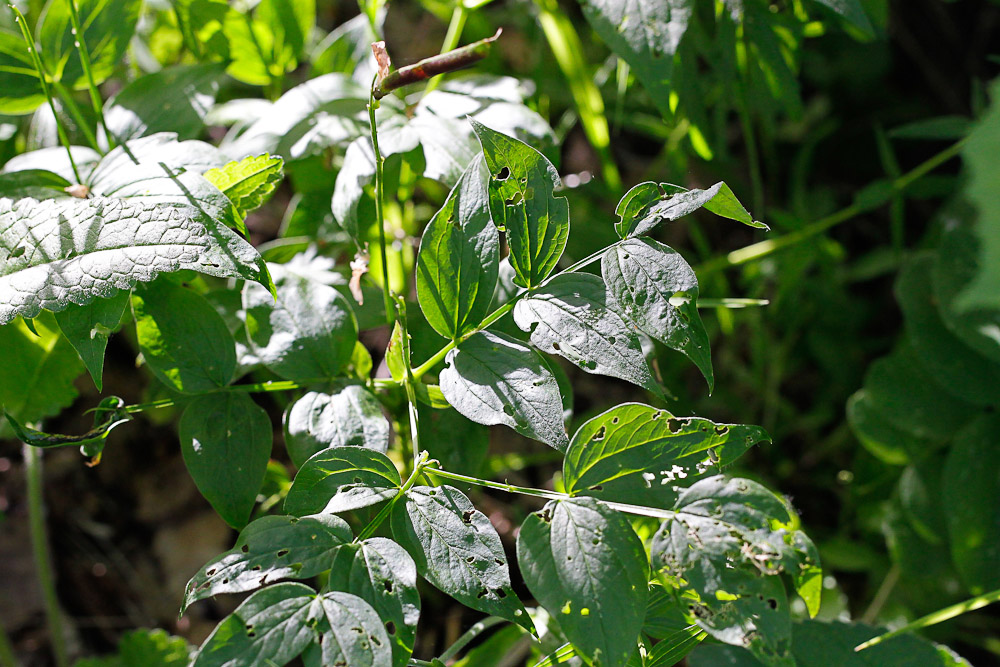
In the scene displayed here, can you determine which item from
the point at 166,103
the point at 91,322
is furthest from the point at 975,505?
the point at 166,103

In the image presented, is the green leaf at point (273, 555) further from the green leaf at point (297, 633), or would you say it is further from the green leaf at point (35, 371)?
the green leaf at point (35, 371)

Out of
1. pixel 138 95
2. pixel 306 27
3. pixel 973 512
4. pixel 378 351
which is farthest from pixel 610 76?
pixel 973 512

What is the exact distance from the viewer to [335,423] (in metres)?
0.77

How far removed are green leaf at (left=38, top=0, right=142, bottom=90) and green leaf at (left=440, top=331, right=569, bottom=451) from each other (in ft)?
2.25

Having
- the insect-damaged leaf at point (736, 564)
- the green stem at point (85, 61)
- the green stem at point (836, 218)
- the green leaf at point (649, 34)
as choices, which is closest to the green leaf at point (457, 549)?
the insect-damaged leaf at point (736, 564)

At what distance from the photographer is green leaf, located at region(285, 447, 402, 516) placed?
67 cm

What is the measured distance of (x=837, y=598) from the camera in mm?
1252

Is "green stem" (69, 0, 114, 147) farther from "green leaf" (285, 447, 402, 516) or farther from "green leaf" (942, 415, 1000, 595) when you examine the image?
"green leaf" (942, 415, 1000, 595)

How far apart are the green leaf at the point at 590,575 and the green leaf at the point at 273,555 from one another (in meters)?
0.17

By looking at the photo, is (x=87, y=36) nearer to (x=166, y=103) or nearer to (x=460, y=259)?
(x=166, y=103)

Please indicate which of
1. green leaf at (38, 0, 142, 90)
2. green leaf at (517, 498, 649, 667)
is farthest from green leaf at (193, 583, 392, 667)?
green leaf at (38, 0, 142, 90)

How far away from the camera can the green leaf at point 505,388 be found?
0.65m

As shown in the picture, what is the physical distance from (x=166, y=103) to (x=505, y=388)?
2.14 ft

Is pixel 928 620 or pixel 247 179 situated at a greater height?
pixel 247 179
